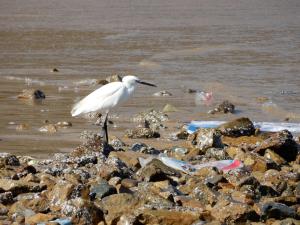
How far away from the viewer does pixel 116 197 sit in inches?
285

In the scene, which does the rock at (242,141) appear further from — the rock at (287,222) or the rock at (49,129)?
the rock at (287,222)

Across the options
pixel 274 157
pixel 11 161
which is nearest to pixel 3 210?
pixel 11 161

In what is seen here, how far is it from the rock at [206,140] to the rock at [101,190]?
9.45 ft

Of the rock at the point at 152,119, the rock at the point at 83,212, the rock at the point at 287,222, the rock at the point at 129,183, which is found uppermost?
the rock at the point at 83,212

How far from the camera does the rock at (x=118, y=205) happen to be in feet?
23.0

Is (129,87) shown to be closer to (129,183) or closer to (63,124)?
(63,124)

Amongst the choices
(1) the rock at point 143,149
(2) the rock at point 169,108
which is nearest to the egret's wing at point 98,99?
(1) the rock at point 143,149

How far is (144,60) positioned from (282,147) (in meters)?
12.1

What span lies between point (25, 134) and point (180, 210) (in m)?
5.43

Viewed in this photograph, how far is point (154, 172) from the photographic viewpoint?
336 inches

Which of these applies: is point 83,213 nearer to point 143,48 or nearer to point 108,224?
point 108,224

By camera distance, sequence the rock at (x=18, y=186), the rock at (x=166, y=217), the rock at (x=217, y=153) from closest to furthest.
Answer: the rock at (x=166, y=217) < the rock at (x=18, y=186) < the rock at (x=217, y=153)

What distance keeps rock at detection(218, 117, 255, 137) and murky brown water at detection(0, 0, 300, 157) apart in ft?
5.94

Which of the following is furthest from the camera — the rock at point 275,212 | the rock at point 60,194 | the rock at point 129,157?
the rock at point 129,157
